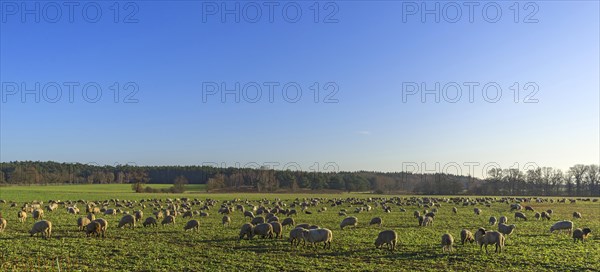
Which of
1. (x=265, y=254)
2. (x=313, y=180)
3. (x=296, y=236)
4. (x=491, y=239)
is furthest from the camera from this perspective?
(x=313, y=180)

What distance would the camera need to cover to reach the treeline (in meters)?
146

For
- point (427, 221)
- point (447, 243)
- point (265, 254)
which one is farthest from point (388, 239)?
point (427, 221)

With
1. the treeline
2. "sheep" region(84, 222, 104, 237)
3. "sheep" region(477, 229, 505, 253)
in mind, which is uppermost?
"sheep" region(477, 229, 505, 253)

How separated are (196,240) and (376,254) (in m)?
11.2

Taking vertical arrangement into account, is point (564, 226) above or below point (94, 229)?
below

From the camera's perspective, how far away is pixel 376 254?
20.6m

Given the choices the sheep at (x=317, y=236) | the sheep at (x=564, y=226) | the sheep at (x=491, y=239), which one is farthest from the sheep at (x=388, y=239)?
the sheep at (x=564, y=226)

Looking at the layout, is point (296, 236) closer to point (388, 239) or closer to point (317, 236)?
point (317, 236)

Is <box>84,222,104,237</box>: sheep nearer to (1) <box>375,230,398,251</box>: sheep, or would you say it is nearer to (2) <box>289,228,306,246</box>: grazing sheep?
(2) <box>289,228,306,246</box>: grazing sheep

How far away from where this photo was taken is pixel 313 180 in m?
168

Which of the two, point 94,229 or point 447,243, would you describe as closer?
point 447,243

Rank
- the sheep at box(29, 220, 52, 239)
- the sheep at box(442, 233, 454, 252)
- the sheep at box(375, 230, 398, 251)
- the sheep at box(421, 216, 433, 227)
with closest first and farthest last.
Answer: the sheep at box(442, 233, 454, 252)
the sheep at box(375, 230, 398, 251)
the sheep at box(29, 220, 52, 239)
the sheep at box(421, 216, 433, 227)

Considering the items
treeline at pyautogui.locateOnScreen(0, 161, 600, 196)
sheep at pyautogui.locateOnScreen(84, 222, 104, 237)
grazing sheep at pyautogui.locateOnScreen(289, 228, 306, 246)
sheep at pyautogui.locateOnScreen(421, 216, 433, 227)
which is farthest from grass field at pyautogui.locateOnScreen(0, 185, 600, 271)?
treeline at pyautogui.locateOnScreen(0, 161, 600, 196)

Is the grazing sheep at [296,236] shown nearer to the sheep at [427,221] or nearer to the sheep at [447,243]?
the sheep at [447,243]
